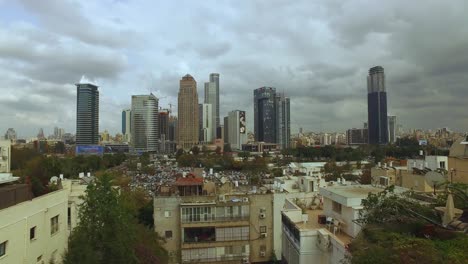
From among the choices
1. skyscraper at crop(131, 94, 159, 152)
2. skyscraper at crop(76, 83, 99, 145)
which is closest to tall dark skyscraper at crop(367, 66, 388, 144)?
skyscraper at crop(131, 94, 159, 152)

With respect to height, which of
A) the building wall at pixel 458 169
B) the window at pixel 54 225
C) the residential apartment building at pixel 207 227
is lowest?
the residential apartment building at pixel 207 227

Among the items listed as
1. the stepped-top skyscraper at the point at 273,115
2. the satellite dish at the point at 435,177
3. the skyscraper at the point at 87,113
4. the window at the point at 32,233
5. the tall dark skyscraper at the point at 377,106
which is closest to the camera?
the window at the point at 32,233

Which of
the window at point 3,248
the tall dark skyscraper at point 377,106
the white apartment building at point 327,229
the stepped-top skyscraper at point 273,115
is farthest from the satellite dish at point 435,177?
the stepped-top skyscraper at point 273,115

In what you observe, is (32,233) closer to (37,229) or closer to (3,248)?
(37,229)

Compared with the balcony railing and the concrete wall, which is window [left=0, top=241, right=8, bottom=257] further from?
the balcony railing

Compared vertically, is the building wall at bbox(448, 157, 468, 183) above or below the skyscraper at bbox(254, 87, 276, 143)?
below

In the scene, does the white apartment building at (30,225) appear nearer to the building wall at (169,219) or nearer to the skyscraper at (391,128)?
the building wall at (169,219)
